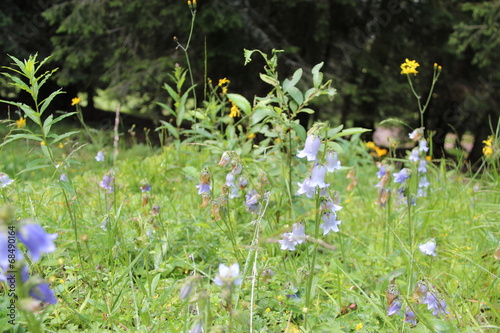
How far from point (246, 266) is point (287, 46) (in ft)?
18.8

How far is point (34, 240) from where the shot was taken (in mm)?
690

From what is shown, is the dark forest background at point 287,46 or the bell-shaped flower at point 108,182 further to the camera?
the dark forest background at point 287,46

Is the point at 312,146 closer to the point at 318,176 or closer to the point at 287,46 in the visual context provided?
the point at 318,176

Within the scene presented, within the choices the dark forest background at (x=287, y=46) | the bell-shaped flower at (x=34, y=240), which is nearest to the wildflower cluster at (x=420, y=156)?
the bell-shaped flower at (x=34, y=240)

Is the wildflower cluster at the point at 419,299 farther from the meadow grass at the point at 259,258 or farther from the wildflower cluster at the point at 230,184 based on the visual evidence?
the wildflower cluster at the point at 230,184

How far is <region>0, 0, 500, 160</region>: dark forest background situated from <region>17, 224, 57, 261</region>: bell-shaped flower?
538cm

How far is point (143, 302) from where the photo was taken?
152 centimetres

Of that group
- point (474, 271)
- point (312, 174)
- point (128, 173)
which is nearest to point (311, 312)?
point (312, 174)

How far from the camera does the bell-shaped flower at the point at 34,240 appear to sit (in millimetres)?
676

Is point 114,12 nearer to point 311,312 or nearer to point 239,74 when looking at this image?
point 239,74

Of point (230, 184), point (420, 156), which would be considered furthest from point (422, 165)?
point (230, 184)

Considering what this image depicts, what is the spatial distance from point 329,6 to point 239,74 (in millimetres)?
1862

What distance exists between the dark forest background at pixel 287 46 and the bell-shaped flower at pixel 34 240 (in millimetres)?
5377

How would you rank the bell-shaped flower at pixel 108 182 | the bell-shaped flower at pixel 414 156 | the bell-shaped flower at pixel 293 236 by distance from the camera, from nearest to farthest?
the bell-shaped flower at pixel 293 236, the bell-shaped flower at pixel 108 182, the bell-shaped flower at pixel 414 156
